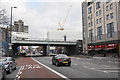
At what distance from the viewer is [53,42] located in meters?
61.9

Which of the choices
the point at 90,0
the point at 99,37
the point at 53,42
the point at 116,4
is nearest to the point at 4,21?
the point at 116,4

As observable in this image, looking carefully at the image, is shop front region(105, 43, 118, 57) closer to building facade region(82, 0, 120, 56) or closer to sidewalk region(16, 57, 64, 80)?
building facade region(82, 0, 120, 56)

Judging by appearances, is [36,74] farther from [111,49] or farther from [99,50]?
[99,50]

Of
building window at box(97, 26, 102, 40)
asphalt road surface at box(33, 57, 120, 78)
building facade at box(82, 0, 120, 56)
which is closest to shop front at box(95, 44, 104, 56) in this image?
building facade at box(82, 0, 120, 56)

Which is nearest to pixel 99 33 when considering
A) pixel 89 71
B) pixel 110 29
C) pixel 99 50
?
pixel 99 50

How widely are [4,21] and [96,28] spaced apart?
43.9 m

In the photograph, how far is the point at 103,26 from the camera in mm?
49812

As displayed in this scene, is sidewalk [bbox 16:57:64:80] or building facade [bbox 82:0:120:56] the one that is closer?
sidewalk [bbox 16:57:64:80]

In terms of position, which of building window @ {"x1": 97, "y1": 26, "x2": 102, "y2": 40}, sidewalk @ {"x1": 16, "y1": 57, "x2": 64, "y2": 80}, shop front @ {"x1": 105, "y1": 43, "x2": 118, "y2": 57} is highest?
building window @ {"x1": 97, "y1": 26, "x2": 102, "y2": 40}

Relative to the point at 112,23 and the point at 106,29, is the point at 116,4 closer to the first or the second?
the point at 112,23

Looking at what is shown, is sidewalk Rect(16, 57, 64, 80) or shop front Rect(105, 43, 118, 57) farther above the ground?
shop front Rect(105, 43, 118, 57)

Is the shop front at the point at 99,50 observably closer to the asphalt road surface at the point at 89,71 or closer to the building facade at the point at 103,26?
the building facade at the point at 103,26

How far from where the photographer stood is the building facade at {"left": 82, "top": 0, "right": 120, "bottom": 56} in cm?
4303

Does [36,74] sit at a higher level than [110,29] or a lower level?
lower
